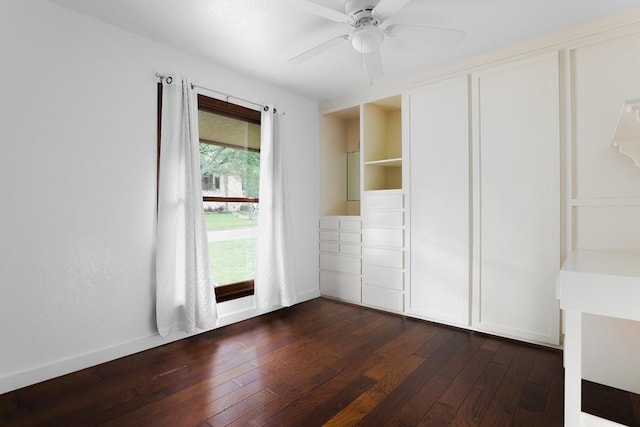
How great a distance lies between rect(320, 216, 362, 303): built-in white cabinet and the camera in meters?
3.78

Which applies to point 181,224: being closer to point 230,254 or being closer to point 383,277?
point 230,254

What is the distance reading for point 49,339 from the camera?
2088 mm

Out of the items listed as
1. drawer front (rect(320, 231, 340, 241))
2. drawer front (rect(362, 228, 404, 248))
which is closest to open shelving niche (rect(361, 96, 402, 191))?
drawer front (rect(362, 228, 404, 248))

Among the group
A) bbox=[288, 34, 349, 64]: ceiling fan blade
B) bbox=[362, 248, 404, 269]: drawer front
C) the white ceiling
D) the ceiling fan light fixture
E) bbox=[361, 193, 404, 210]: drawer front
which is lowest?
bbox=[362, 248, 404, 269]: drawer front

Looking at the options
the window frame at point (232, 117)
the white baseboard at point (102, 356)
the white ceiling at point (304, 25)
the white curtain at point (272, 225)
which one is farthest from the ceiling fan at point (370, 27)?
the white baseboard at point (102, 356)

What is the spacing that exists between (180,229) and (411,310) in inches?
94.7

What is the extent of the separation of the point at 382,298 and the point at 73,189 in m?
2.99

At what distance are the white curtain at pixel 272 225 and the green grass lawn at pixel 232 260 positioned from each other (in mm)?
145

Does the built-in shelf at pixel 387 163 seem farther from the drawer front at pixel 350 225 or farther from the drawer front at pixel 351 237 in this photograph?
the drawer front at pixel 351 237

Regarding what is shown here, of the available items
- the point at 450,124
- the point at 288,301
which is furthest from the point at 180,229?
the point at 450,124

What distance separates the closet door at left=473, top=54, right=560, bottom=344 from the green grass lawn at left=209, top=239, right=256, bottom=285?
2.25 m

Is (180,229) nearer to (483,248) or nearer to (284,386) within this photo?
(284,386)

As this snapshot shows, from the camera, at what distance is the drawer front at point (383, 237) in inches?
133

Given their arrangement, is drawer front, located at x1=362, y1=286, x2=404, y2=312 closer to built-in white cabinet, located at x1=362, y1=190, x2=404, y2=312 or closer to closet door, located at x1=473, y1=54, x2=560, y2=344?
built-in white cabinet, located at x1=362, y1=190, x2=404, y2=312
